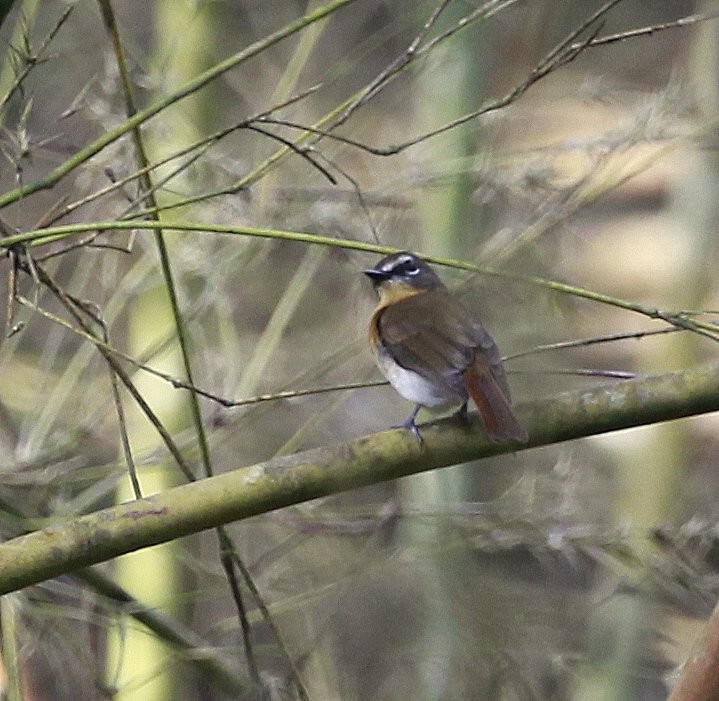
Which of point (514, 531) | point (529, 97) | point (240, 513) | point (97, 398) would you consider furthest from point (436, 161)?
point (240, 513)

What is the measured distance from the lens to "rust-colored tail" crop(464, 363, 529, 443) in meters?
2.11

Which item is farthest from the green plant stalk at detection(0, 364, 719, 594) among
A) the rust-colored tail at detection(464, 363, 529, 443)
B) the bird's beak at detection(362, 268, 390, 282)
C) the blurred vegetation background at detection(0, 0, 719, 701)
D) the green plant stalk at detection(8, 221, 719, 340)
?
the bird's beak at detection(362, 268, 390, 282)

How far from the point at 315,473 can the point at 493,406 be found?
470 mm

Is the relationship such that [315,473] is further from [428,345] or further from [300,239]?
[428,345]

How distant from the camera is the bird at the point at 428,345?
8.96 feet

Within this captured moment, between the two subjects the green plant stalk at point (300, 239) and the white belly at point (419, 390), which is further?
the white belly at point (419, 390)

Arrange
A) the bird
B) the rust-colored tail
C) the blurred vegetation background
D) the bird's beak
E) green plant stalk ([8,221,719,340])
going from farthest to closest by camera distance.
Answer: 1. the blurred vegetation background
2. the bird's beak
3. the bird
4. the rust-colored tail
5. green plant stalk ([8,221,719,340])

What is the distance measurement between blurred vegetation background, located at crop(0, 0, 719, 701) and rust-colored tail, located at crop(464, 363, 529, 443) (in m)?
0.24

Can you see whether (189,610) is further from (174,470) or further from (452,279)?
(452,279)

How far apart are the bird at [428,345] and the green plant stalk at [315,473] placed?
16.1 inches

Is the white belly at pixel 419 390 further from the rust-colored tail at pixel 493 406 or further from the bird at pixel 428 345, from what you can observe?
the rust-colored tail at pixel 493 406

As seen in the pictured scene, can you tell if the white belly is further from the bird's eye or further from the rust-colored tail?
the bird's eye

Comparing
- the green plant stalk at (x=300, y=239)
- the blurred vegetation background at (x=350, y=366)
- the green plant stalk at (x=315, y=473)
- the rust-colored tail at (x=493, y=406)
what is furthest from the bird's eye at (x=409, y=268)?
the green plant stalk at (x=300, y=239)

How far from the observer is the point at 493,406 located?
89.1 inches
